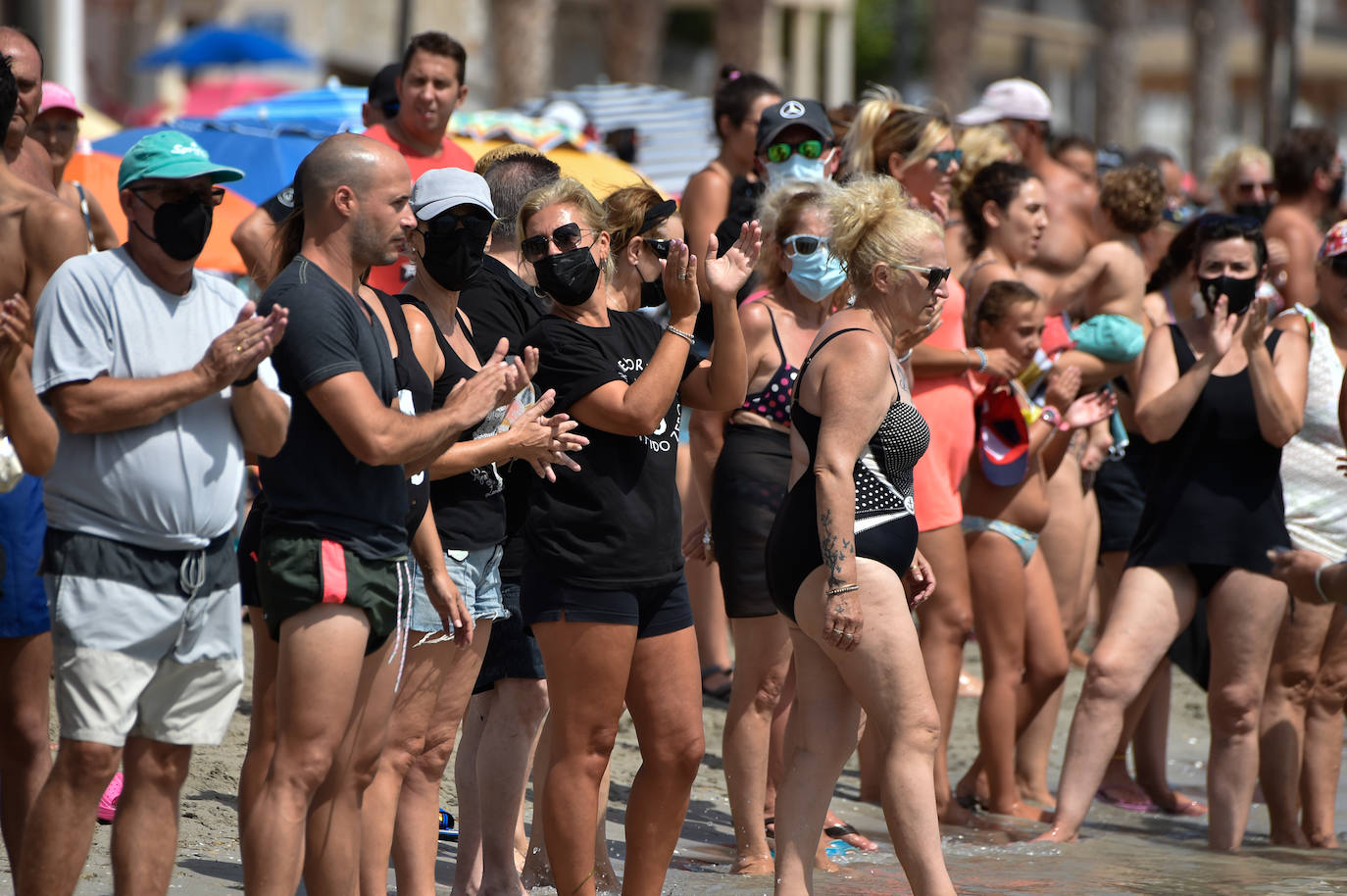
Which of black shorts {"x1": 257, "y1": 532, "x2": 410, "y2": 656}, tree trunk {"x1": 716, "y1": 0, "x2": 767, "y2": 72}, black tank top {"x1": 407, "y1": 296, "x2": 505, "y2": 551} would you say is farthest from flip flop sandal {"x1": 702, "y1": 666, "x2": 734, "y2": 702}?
tree trunk {"x1": 716, "y1": 0, "x2": 767, "y2": 72}

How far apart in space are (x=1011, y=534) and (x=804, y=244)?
155 centimetres

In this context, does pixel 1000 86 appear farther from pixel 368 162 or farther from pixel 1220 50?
pixel 1220 50

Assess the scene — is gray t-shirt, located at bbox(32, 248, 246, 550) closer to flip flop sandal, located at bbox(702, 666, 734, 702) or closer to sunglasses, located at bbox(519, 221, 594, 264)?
sunglasses, located at bbox(519, 221, 594, 264)

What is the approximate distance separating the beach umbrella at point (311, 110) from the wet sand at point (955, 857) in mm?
4457

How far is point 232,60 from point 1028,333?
1903cm

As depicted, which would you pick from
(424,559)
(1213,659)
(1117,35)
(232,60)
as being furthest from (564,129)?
(1117,35)

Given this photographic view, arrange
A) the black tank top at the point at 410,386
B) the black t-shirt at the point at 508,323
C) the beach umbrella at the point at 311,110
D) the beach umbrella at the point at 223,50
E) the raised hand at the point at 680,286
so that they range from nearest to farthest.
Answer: the black tank top at the point at 410,386
the raised hand at the point at 680,286
the black t-shirt at the point at 508,323
the beach umbrella at the point at 311,110
the beach umbrella at the point at 223,50

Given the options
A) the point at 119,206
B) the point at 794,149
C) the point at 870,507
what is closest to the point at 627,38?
the point at 119,206

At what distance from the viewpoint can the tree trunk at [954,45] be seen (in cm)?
2491

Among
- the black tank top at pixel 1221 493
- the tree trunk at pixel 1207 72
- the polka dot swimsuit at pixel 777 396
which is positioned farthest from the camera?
the tree trunk at pixel 1207 72

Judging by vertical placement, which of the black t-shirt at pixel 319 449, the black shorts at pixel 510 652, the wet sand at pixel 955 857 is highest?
the black t-shirt at pixel 319 449

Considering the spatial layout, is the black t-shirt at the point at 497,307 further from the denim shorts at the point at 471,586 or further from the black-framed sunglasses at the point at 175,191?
the black-framed sunglasses at the point at 175,191

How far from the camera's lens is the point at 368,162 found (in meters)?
3.81

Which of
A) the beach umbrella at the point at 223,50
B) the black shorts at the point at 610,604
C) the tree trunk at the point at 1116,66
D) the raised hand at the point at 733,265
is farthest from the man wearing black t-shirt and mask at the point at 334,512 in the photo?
the tree trunk at the point at 1116,66
